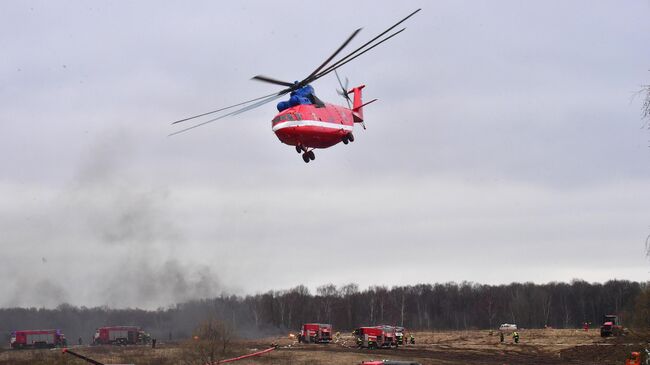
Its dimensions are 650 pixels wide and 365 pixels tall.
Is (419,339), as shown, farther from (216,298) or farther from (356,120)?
(356,120)

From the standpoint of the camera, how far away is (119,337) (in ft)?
343

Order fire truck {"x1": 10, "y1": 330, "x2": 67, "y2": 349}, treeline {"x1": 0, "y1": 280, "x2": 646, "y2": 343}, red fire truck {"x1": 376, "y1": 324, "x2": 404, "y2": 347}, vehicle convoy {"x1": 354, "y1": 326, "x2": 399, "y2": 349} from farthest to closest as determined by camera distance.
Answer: treeline {"x1": 0, "y1": 280, "x2": 646, "y2": 343} → fire truck {"x1": 10, "y1": 330, "x2": 67, "y2": 349} → red fire truck {"x1": 376, "y1": 324, "x2": 404, "y2": 347} → vehicle convoy {"x1": 354, "y1": 326, "x2": 399, "y2": 349}

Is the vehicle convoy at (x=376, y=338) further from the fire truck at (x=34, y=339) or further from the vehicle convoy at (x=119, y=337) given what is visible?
the fire truck at (x=34, y=339)

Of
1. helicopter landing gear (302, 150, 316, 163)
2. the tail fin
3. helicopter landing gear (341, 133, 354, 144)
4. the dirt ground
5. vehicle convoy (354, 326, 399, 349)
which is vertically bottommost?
the dirt ground

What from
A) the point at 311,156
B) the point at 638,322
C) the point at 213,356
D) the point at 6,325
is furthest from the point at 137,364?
the point at 6,325

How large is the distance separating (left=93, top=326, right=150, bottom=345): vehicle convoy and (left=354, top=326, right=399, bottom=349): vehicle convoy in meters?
34.1

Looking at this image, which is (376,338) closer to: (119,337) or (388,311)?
(119,337)

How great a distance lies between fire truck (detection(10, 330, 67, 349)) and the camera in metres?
98.9

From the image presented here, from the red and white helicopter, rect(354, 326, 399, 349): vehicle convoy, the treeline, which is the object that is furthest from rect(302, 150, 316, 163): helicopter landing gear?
the treeline

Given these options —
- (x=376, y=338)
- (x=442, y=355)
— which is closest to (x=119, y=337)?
(x=376, y=338)

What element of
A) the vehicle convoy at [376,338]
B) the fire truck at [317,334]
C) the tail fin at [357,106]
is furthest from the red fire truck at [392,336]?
the tail fin at [357,106]

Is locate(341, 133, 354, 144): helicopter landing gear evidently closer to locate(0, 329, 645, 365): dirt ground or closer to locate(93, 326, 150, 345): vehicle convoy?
locate(0, 329, 645, 365): dirt ground

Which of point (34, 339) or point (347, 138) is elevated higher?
point (347, 138)

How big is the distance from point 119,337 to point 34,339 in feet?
35.2
